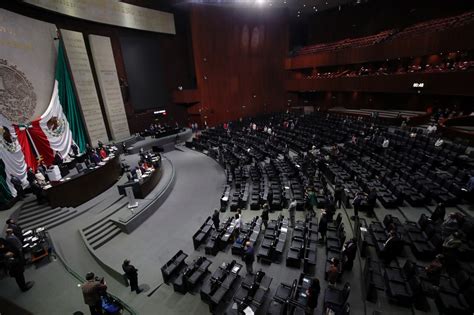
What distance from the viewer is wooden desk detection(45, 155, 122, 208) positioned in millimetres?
10945

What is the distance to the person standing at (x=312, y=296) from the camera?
18.6 ft

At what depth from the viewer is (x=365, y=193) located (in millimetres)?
10766

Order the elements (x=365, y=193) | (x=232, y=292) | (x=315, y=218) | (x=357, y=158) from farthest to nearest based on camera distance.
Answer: (x=357, y=158)
(x=365, y=193)
(x=315, y=218)
(x=232, y=292)

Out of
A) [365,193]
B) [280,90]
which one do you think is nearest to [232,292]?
Result: [365,193]

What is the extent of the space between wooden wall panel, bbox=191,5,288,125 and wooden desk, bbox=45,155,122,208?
15690mm

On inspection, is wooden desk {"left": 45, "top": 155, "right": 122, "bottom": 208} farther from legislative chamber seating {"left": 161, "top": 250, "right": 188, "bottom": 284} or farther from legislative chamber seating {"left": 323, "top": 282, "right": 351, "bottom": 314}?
legislative chamber seating {"left": 323, "top": 282, "right": 351, "bottom": 314}

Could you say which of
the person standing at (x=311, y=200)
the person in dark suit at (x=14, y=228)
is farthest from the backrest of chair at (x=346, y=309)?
the person in dark suit at (x=14, y=228)

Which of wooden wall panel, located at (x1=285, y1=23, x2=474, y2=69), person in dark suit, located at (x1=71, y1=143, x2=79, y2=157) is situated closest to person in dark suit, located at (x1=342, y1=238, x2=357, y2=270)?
person in dark suit, located at (x1=71, y1=143, x2=79, y2=157)

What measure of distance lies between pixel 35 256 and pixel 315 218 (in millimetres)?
9979

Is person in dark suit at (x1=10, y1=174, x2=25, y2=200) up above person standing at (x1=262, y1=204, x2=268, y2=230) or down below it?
above

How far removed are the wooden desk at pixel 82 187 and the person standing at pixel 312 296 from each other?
11181mm

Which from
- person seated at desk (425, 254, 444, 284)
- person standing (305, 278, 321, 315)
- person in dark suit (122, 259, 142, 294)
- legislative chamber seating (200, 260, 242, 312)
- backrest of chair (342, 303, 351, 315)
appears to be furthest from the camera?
person in dark suit (122, 259, 142, 294)

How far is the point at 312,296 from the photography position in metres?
5.73

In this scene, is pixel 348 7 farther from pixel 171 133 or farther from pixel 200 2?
pixel 171 133
